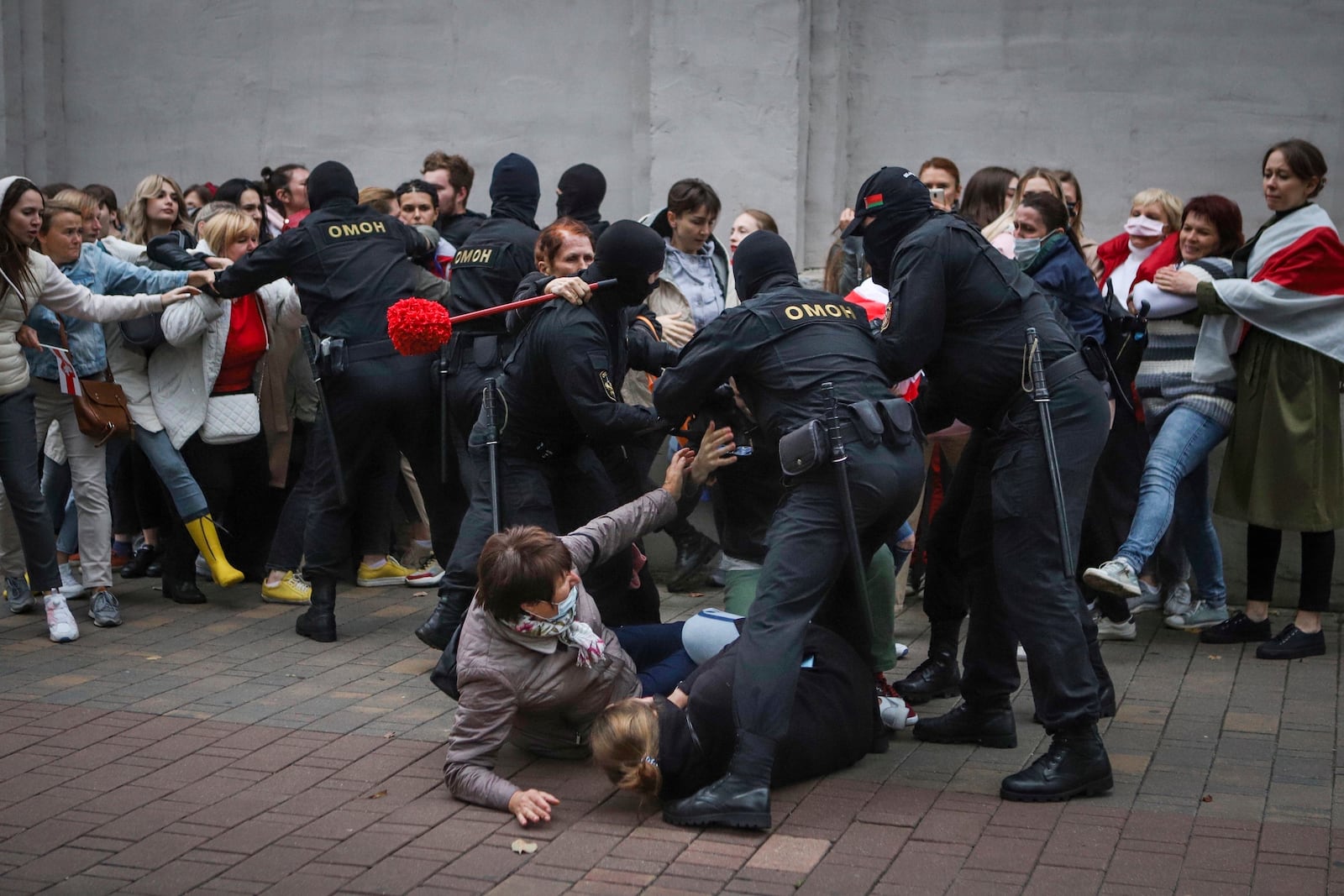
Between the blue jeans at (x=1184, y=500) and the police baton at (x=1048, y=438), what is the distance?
50.4 inches

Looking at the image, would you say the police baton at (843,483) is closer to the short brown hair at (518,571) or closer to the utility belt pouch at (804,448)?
the utility belt pouch at (804,448)

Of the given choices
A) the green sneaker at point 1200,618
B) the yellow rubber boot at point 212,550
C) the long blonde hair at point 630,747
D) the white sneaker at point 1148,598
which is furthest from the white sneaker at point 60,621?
the green sneaker at point 1200,618

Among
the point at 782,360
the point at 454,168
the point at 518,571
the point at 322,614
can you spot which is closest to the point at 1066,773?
the point at 782,360

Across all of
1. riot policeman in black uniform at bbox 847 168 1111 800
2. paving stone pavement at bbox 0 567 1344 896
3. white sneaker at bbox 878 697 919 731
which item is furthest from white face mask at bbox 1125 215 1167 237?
white sneaker at bbox 878 697 919 731

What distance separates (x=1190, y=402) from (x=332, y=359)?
3.87 m

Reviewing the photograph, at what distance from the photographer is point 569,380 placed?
18.4 feet

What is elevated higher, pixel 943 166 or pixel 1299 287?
pixel 943 166

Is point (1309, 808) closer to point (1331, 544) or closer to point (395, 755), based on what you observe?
point (1331, 544)

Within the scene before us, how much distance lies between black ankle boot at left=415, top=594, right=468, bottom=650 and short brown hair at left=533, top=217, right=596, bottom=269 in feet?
4.73

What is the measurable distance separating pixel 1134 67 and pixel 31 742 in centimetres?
708

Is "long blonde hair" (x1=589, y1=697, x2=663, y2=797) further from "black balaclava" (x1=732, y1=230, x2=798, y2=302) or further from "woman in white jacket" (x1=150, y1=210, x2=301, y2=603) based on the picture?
"woman in white jacket" (x1=150, y1=210, x2=301, y2=603)

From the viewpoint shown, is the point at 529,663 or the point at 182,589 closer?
the point at 529,663

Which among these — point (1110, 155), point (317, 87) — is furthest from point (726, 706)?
point (317, 87)

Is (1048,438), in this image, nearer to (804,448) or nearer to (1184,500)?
→ (804,448)
